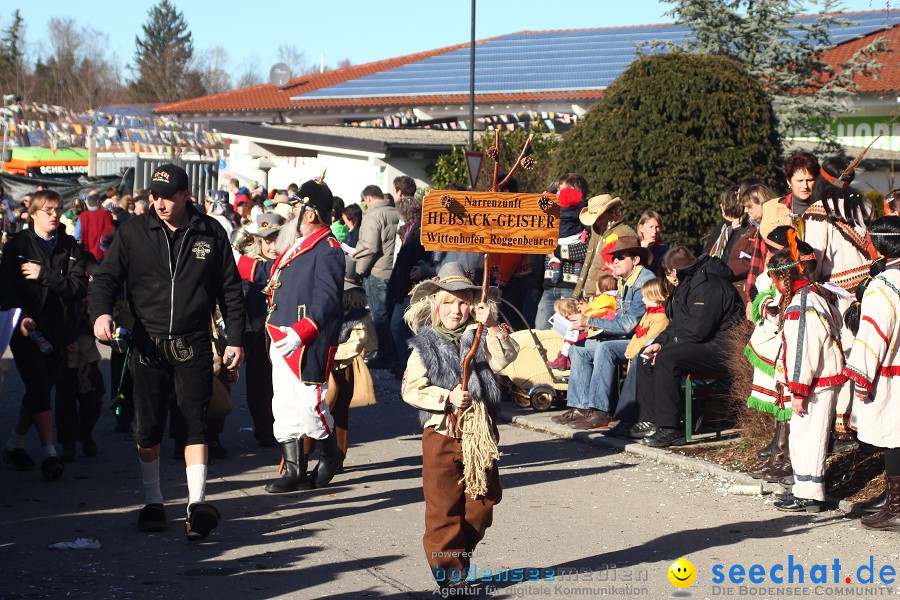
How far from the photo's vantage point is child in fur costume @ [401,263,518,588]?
5.62 meters

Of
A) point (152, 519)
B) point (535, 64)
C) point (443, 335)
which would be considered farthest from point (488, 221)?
point (535, 64)

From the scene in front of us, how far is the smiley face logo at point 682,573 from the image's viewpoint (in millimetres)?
5875

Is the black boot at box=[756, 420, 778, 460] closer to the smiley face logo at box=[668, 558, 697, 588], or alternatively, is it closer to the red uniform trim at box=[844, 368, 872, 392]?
the red uniform trim at box=[844, 368, 872, 392]

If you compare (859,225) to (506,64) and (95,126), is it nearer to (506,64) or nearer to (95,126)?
(506,64)

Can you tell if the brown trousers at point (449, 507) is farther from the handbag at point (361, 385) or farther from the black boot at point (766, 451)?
the black boot at point (766, 451)

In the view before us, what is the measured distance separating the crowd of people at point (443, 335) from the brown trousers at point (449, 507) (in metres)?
0.01

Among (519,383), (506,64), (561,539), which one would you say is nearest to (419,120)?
(506,64)

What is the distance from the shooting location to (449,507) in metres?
5.62

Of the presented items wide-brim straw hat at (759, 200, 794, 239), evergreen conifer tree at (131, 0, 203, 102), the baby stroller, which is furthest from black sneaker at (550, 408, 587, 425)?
evergreen conifer tree at (131, 0, 203, 102)

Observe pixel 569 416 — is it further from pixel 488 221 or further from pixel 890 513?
pixel 488 221

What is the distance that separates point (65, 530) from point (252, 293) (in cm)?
289

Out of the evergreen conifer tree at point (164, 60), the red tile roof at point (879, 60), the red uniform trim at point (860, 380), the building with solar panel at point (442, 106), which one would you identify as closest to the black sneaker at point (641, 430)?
the red uniform trim at point (860, 380)

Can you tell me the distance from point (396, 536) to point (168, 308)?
185 cm

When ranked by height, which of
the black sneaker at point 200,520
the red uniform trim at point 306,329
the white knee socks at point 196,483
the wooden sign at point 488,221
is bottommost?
the black sneaker at point 200,520
